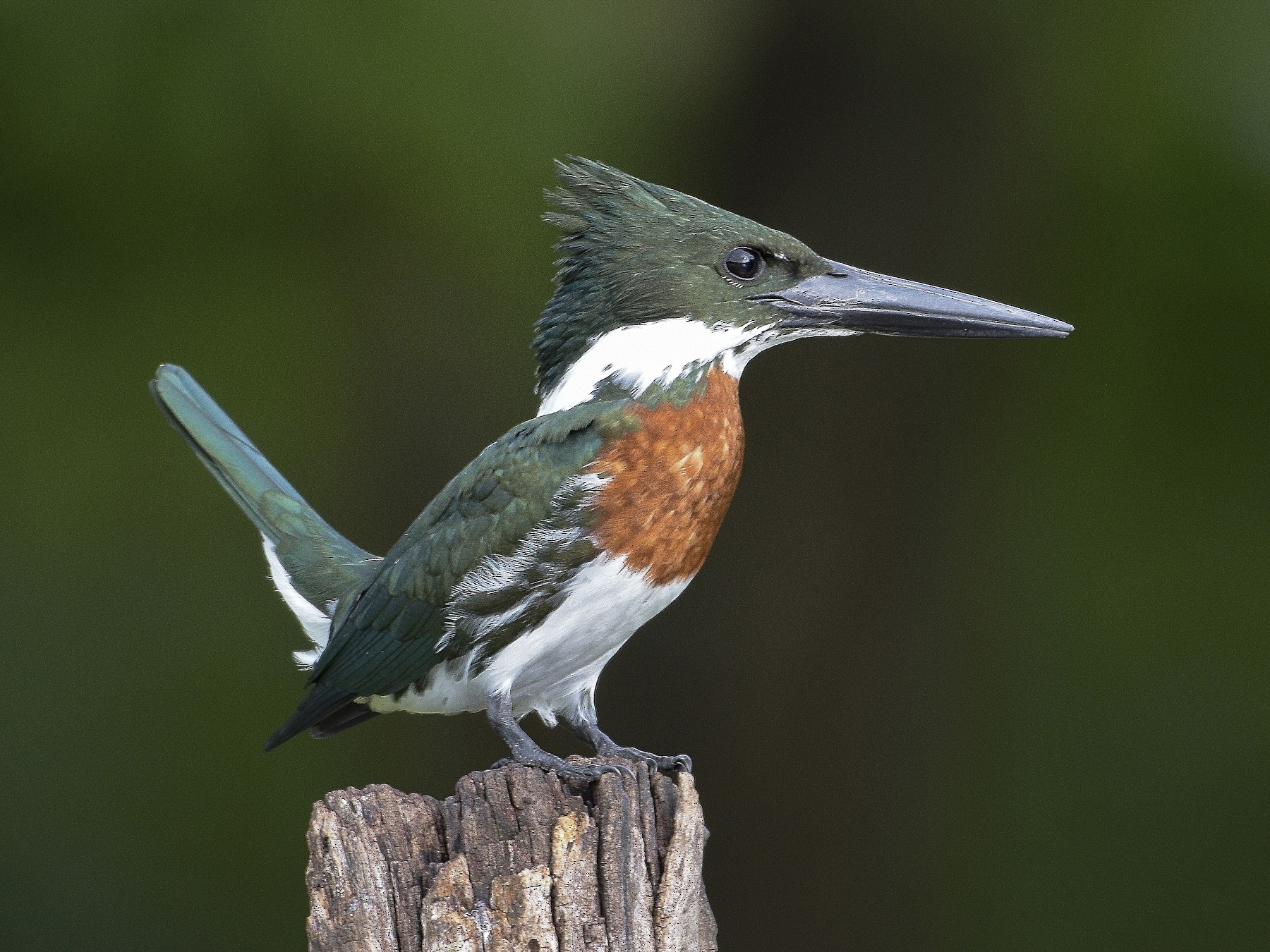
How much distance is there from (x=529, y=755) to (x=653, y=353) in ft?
3.18

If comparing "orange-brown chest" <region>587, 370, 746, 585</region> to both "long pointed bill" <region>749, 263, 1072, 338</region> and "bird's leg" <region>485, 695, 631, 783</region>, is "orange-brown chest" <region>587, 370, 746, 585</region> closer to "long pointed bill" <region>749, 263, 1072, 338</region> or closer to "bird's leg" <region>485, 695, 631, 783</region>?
"long pointed bill" <region>749, 263, 1072, 338</region>

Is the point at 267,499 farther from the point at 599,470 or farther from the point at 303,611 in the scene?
the point at 599,470

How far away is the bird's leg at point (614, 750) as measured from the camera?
3535 millimetres

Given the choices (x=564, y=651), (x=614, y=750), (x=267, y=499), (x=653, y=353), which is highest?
(x=653, y=353)

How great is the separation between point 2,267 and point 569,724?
9.50ft

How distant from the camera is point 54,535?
635 cm

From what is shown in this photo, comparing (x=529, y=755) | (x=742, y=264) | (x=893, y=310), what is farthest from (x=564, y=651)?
(x=893, y=310)

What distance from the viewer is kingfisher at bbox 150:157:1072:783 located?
3521mm

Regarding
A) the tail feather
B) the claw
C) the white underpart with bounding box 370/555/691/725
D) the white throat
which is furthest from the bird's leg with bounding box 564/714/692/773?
the white throat

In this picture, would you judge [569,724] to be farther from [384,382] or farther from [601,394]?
[384,382]

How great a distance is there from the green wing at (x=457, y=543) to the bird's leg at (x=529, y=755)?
167 millimetres

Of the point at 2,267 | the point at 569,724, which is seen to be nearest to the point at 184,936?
the point at 2,267

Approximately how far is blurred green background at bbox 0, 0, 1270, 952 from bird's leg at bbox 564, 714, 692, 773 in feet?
5.99

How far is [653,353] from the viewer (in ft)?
12.0
